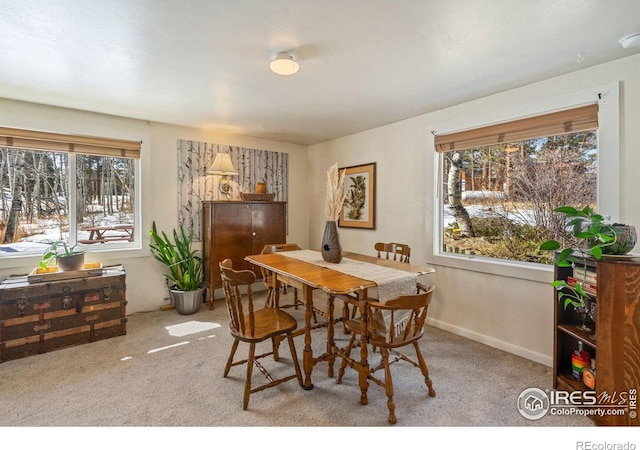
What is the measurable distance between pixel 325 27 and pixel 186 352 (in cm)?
278

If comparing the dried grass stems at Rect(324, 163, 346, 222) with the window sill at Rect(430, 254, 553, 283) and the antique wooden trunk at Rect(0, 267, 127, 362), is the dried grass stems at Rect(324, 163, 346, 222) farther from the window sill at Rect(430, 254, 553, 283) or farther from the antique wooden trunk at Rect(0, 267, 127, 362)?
the antique wooden trunk at Rect(0, 267, 127, 362)

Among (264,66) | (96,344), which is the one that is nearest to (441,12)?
(264,66)

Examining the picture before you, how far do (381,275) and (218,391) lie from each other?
4.60 feet

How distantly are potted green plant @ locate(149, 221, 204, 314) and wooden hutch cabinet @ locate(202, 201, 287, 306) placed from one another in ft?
0.59

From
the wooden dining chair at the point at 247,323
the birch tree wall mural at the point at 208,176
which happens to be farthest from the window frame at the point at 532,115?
the birch tree wall mural at the point at 208,176

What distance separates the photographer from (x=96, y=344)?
2861 millimetres

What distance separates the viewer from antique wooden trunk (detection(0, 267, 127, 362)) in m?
2.58

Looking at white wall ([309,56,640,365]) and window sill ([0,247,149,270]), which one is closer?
white wall ([309,56,640,365])

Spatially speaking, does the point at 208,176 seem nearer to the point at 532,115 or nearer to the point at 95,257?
the point at 95,257

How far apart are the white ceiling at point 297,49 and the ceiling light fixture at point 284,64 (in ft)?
0.19

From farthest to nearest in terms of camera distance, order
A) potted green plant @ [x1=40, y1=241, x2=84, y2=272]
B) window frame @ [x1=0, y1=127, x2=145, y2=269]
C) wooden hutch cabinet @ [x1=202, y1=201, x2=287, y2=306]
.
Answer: wooden hutch cabinet @ [x1=202, y1=201, x2=287, y2=306]
window frame @ [x1=0, y1=127, x2=145, y2=269]
potted green plant @ [x1=40, y1=241, x2=84, y2=272]

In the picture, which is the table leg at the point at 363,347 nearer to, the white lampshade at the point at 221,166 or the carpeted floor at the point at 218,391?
the carpeted floor at the point at 218,391

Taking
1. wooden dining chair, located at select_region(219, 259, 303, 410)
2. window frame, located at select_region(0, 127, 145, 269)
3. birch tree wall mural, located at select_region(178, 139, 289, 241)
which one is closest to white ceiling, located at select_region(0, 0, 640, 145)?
window frame, located at select_region(0, 127, 145, 269)
